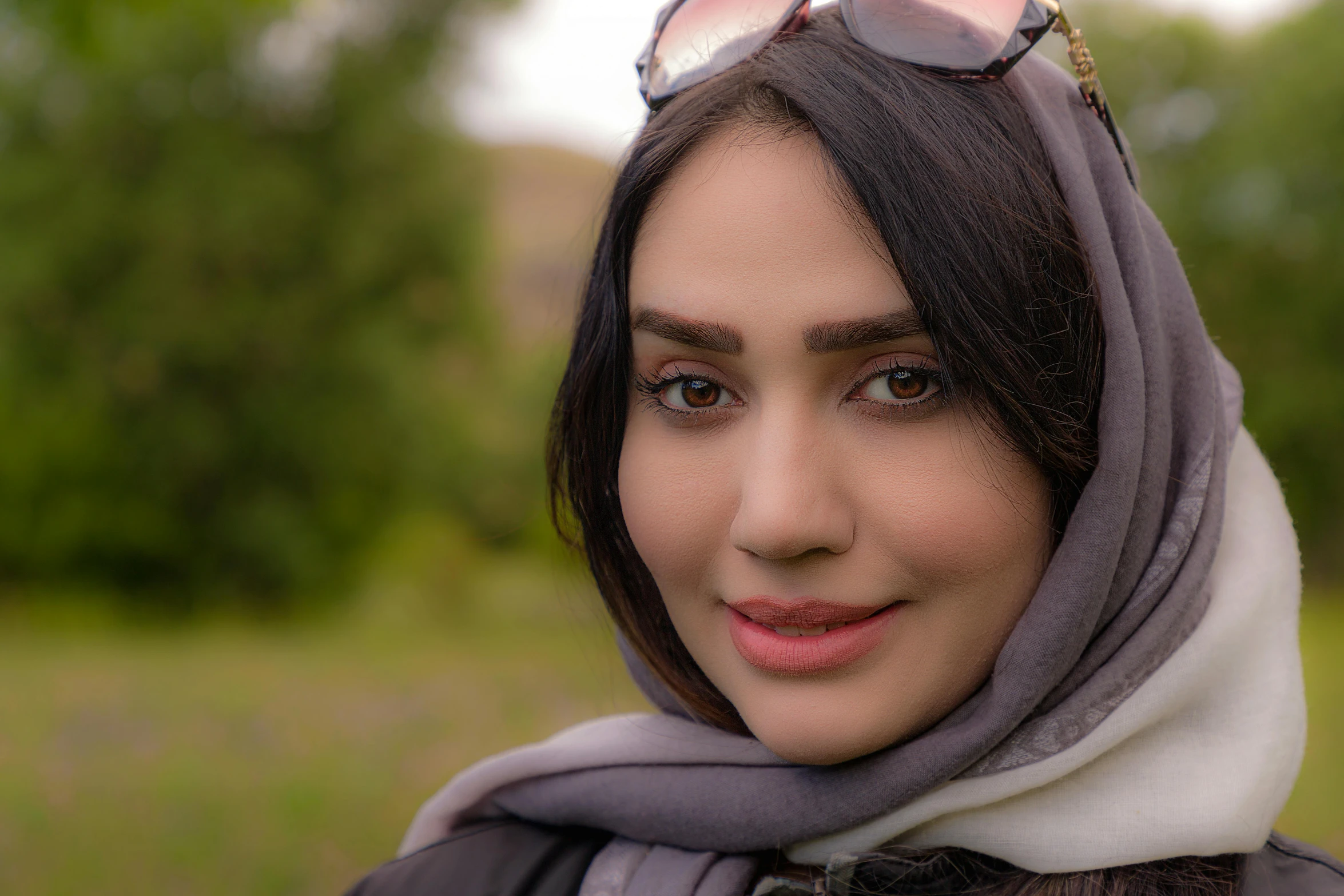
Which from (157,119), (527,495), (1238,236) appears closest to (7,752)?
(157,119)

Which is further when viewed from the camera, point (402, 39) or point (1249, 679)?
point (402, 39)

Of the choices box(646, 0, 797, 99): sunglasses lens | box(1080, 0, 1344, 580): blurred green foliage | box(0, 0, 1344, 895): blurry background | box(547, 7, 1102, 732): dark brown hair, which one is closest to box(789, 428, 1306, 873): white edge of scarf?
box(547, 7, 1102, 732): dark brown hair

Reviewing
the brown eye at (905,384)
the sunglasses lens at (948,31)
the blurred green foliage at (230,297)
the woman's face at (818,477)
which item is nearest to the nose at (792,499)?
the woman's face at (818,477)

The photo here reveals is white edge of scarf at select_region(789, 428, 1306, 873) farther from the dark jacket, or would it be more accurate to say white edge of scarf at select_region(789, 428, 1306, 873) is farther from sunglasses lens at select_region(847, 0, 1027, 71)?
sunglasses lens at select_region(847, 0, 1027, 71)

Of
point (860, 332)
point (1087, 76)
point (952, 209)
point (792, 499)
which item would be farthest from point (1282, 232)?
point (792, 499)

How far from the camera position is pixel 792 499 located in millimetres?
1308

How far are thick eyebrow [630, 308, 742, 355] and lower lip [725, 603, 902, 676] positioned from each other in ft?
1.20

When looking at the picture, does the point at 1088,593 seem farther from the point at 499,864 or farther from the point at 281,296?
the point at 281,296

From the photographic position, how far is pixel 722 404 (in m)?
1.49

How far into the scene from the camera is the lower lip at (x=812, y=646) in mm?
1390

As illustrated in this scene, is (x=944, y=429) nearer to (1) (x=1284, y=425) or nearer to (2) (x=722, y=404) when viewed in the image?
(2) (x=722, y=404)

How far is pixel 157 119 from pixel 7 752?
36.2 ft

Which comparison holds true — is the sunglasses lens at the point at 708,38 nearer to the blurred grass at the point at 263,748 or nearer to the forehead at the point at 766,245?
the forehead at the point at 766,245

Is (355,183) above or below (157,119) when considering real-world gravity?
below
